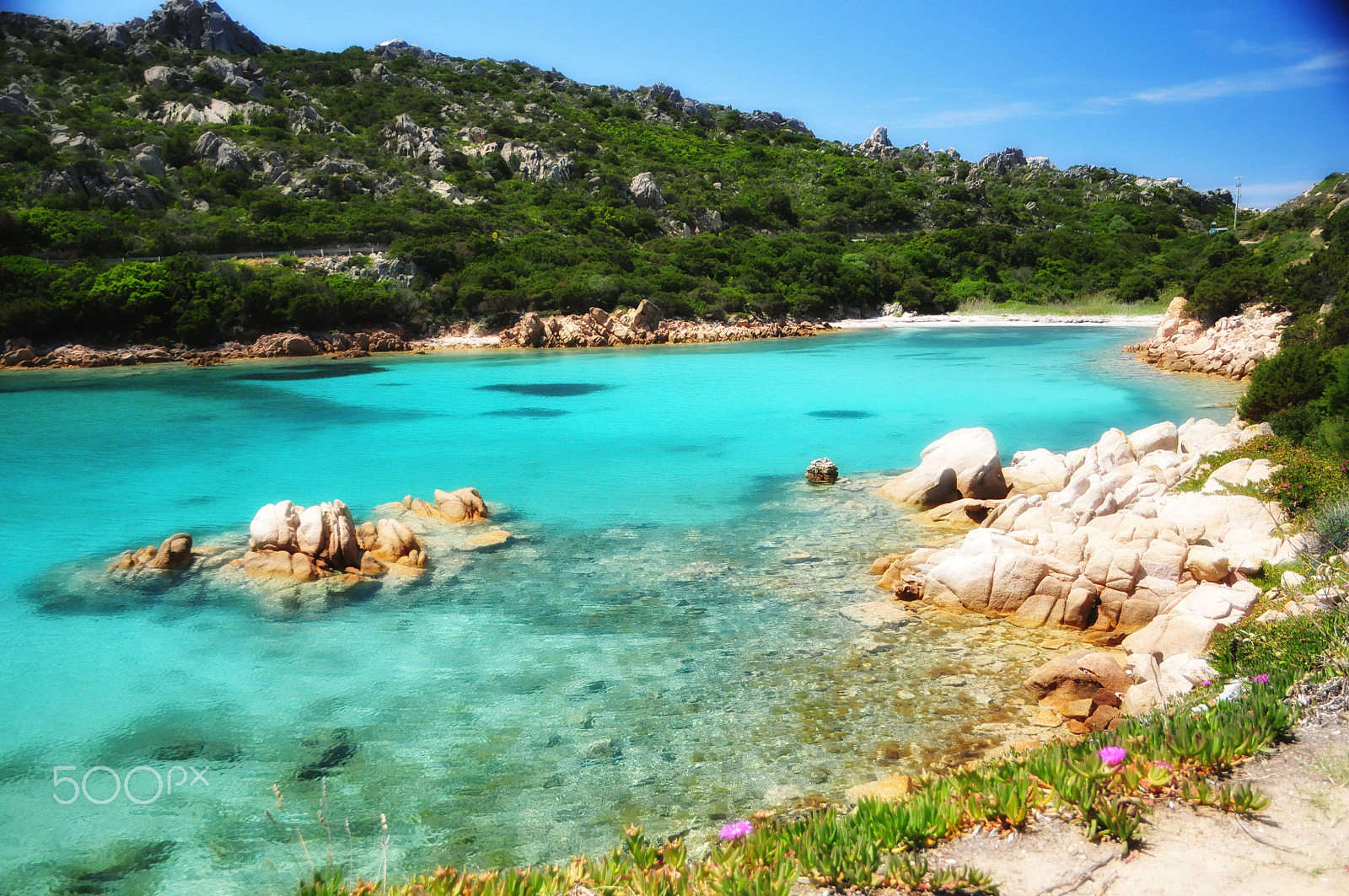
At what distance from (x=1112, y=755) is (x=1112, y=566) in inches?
213

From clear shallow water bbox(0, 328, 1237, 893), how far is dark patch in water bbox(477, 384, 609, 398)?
886 cm

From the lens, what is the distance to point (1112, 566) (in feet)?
29.2

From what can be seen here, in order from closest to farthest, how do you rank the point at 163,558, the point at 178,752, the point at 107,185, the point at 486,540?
1. the point at 178,752
2. the point at 163,558
3. the point at 486,540
4. the point at 107,185

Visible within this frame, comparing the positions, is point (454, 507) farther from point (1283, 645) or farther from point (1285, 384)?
point (1285, 384)

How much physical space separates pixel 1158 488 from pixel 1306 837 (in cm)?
914

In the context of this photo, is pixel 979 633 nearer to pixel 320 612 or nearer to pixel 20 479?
pixel 320 612

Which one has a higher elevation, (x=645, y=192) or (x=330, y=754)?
(x=645, y=192)

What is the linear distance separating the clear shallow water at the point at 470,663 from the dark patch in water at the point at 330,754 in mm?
32

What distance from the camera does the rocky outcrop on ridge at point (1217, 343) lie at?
Result: 27.1m

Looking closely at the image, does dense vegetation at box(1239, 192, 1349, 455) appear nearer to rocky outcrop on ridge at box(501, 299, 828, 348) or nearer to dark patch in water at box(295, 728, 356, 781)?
dark patch in water at box(295, 728, 356, 781)

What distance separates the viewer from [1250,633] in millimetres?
6688

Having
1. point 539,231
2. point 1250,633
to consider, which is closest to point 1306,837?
point 1250,633

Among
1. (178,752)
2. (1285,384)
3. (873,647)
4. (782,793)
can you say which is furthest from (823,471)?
(178,752)

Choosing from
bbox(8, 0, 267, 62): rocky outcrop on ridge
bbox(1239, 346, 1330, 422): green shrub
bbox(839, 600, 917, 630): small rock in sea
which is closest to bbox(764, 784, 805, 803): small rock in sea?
bbox(839, 600, 917, 630): small rock in sea
